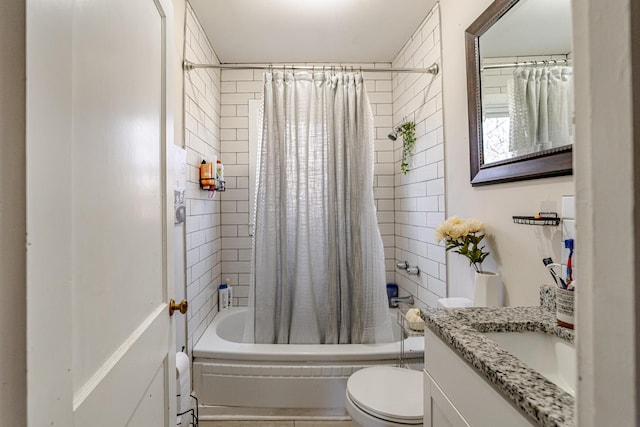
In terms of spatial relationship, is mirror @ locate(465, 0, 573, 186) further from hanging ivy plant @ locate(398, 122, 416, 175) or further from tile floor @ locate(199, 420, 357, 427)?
tile floor @ locate(199, 420, 357, 427)

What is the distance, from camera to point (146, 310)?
83 cm

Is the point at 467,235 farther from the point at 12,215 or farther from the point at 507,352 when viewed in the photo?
the point at 12,215

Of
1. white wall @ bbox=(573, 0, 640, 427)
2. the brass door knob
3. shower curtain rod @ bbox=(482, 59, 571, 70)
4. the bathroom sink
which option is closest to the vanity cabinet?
the bathroom sink

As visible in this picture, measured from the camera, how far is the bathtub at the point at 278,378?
174 cm

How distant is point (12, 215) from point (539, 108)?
1372 millimetres

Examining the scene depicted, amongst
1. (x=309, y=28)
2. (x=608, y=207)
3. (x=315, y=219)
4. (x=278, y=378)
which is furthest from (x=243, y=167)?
(x=608, y=207)

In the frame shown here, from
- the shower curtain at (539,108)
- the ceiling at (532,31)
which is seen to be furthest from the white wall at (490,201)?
the ceiling at (532,31)

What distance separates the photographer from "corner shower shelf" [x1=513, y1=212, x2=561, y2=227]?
97 centimetres

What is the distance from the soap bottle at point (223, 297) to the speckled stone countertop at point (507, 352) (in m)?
1.86

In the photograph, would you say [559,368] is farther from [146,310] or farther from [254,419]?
[254,419]

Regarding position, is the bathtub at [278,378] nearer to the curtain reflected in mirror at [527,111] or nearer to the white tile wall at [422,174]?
the white tile wall at [422,174]

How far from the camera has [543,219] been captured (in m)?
1.00

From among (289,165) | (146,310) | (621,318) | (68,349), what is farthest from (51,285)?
(289,165)

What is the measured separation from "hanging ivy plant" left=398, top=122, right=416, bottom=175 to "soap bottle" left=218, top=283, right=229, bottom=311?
5.53ft
